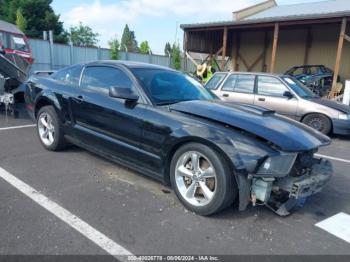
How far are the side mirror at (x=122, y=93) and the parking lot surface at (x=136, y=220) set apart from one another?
1.11m

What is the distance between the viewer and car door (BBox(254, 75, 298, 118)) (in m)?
7.89

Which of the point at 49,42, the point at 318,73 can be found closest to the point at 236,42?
the point at 318,73

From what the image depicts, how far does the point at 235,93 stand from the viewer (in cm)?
870

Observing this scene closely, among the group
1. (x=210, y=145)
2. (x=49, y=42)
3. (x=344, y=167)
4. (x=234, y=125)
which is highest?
(x=49, y=42)

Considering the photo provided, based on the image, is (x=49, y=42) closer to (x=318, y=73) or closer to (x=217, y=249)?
(x=318, y=73)

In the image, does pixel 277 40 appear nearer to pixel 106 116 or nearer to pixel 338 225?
pixel 106 116

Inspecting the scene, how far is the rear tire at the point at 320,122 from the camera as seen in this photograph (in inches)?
299

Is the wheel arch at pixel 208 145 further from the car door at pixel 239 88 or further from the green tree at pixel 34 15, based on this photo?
the green tree at pixel 34 15

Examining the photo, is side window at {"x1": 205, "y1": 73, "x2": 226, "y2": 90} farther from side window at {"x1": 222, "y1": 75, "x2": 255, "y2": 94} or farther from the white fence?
the white fence

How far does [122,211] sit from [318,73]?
1481cm

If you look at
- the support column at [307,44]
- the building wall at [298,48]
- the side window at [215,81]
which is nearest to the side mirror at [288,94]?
the side window at [215,81]

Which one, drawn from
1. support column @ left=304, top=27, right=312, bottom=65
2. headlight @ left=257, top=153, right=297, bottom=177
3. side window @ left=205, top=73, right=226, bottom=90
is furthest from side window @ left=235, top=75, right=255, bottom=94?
support column @ left=304, top=27, right=312, bottom=65

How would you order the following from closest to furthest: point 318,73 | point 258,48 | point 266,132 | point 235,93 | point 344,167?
point 266,132
point 344,167
point 235,93
point 318,73
point 258,48

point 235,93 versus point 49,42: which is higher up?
point 49,42
